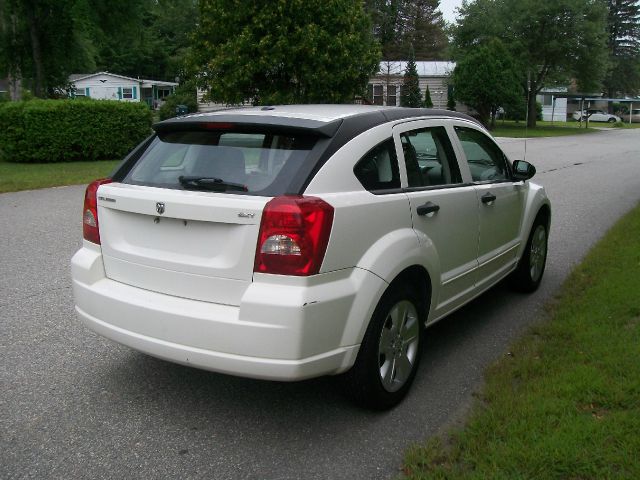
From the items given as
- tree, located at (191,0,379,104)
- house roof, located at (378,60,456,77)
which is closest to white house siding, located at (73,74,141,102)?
house roof, located at (378,60,456,77)

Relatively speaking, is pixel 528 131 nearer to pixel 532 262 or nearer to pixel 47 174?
pixel 47 174

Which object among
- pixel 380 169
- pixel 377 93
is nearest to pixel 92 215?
pixel 380 169

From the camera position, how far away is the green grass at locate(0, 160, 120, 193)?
1355 cm

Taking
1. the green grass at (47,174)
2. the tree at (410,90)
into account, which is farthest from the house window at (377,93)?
the green grass at (47,174)

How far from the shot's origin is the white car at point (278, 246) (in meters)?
3.16

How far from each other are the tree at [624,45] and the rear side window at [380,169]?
86270mm

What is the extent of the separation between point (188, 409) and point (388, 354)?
1164 mm

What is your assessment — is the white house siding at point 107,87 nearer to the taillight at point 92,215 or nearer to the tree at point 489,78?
the tree at point 489,78

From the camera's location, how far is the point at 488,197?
15.9 ft

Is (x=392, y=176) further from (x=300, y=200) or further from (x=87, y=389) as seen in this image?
(x=87, y=389)

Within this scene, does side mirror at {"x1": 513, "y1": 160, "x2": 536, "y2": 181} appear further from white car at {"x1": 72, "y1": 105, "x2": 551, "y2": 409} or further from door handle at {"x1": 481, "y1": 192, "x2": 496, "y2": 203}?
white car at {"x1": 72, "y1": 105, "x2": 551, "y2": 409}

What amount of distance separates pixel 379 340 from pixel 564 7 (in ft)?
155

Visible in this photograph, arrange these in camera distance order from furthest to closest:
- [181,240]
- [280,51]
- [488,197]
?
[280,51], [488,197], [181,240]

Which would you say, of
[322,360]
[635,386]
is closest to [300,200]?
[322,360]
